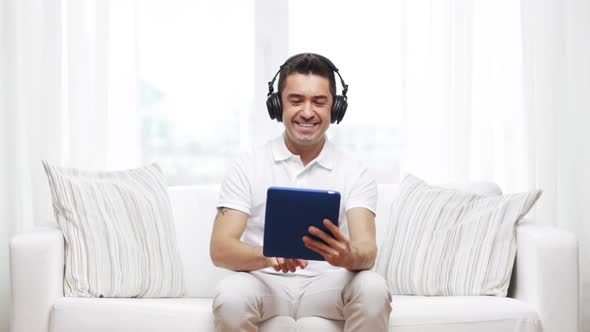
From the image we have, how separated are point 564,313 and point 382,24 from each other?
1691 millimetres

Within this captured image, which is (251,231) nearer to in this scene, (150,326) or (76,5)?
(150,326)

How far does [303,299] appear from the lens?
2.32m

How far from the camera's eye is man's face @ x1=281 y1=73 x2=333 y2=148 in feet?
7.93

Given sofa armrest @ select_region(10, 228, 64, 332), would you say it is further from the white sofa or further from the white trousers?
the white trousers

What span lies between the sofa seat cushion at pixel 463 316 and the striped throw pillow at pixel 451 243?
0.19m

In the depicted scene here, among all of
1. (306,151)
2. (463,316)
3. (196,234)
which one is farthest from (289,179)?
(463,316)

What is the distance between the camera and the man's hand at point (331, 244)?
1.98 metres

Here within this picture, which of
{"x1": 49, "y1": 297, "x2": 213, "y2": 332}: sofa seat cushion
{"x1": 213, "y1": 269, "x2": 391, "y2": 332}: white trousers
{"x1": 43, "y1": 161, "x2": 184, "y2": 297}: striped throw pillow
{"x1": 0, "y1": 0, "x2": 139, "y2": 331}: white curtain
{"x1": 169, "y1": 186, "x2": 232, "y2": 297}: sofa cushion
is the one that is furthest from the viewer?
{"x1": 0, "y1": 0, "x2": 139, "y2": 331}: white curtain

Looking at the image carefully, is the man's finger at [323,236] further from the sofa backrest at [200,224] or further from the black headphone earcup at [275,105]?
the sofa backrest at [200,224]

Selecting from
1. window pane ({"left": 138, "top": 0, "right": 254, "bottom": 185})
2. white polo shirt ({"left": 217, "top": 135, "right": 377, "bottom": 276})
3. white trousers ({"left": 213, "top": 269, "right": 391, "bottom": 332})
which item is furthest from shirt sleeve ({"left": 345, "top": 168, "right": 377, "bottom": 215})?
window pane ({"left": 138, "top": 0, "right": 254, "bottom": 185})

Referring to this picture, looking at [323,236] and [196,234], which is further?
[196,234]

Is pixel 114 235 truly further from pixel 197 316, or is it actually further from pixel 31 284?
pixel 197 316

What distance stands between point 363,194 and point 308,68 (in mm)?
414

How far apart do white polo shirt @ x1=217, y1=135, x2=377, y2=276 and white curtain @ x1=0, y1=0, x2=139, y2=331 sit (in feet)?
4.11
